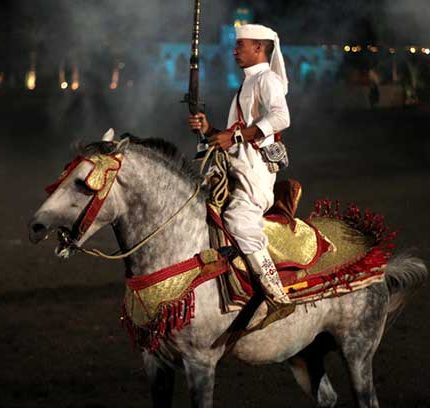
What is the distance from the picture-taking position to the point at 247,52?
566cm

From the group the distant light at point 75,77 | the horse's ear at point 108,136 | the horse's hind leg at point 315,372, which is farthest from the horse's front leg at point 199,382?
the distant light at point 75,77

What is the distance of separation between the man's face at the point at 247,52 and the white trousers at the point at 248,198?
532 millimetres

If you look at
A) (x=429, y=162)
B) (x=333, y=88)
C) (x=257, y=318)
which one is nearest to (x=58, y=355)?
(x=257, y=318)

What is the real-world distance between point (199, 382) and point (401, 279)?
1914mm

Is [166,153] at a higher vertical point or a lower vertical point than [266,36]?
lower

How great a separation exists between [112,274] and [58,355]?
3.57 metres

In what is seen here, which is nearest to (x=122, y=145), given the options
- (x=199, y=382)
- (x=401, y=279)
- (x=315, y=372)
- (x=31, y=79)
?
(x=199, y=382)

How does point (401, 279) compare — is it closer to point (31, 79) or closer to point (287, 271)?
point (287, 271)

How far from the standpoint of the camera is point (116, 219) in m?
5.45

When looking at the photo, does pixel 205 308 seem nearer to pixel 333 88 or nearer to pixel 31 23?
pixel 31 23

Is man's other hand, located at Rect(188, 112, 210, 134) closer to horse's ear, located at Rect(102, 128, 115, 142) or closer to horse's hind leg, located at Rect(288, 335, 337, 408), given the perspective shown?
horse's ear, located at Rect(102, 128, 115, 142)

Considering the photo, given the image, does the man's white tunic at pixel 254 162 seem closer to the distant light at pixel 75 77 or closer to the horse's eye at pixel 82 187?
the horse's eye at pixel 82 187

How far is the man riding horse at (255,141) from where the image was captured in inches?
215

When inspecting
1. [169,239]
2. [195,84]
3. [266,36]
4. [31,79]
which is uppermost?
[266,36]
